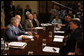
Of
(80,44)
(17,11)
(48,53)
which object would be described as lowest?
(48,53)

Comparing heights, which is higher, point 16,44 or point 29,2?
point 29,2

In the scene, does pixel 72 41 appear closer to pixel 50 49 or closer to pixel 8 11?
pixel 50 49

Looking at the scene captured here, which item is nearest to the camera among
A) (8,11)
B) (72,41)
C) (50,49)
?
(50,49)

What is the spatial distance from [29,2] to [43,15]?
1.12 meters

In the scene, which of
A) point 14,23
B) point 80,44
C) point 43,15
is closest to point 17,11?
point 43,15

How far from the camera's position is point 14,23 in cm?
364

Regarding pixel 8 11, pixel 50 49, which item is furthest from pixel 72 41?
pixel 8 11

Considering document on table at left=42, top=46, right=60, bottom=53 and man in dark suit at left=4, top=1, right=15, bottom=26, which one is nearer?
document on table at left=42, top=46, right=60, bottom=53

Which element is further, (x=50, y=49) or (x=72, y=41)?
(x=72, y=41)

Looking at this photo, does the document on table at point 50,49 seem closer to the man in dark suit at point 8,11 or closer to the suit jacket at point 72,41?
the suit jacket at point 72,41

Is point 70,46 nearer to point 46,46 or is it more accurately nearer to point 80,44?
point 46,46

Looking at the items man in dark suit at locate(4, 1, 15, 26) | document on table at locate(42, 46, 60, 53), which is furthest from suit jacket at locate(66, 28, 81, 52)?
man in dark suit at locate(4, 1, 15, 26)

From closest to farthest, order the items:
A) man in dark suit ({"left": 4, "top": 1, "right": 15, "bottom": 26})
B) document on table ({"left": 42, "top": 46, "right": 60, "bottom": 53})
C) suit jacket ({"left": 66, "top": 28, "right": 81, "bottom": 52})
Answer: document on table ({"left": 42, "top": 46, "right": 60, "bottom": 53}) → suit jacket ({"left": 66, "top": 28, "right": 81, "bottom": 52}) → man in dark suit ({"left": 4, "top": 1, "right": 15, "bottom": 26})

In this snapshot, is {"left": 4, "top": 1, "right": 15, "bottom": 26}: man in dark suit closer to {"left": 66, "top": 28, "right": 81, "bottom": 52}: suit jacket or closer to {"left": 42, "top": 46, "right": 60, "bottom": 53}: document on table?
{"left": 66, "top": 28, "right": 81, "bottom": 52}: suit jacket
